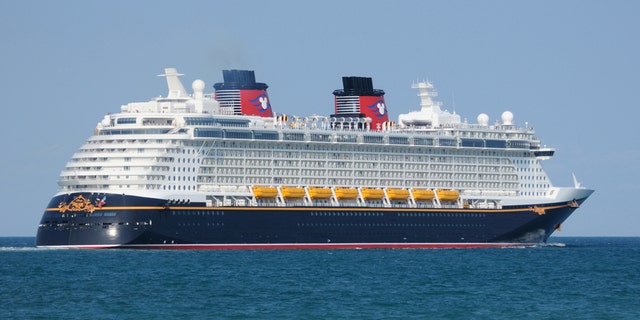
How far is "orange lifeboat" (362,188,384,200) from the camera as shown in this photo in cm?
10575

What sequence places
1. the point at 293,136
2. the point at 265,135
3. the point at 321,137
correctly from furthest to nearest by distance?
the point at 321,137 < the point at 293,136 < the point at 265,135

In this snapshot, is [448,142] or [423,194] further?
[448,142]

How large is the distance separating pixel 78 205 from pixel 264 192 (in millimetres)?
14339

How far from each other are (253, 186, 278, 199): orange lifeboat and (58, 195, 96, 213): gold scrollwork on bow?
1308 cm

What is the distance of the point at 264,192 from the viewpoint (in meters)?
99.8

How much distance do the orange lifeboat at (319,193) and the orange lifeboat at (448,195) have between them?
35.7 ft

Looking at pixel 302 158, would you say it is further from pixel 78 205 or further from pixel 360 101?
Answer: pixel 78 205

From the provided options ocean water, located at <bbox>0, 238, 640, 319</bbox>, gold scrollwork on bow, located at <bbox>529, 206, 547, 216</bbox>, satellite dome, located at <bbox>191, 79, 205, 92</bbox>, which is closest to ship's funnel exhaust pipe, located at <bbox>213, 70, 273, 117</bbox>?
satellite dome, located at <bbox>191, 79, 205, 92</bbox>

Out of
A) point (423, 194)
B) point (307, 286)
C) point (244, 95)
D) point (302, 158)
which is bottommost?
point (307, 286)

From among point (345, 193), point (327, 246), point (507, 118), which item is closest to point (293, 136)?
point (345, 193)

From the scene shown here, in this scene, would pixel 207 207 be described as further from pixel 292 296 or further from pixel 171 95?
pixel 292 296

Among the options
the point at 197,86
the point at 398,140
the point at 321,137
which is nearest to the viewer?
the point at 197,86

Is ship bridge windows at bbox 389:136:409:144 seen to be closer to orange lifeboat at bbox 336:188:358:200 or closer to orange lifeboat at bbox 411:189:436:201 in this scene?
orange lifeboat at bbox 411:189:436:201

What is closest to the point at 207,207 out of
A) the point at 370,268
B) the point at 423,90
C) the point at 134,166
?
the point at 134,166
